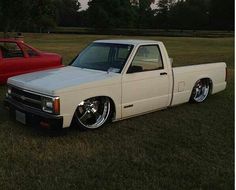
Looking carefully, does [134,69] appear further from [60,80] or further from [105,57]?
[60,80]

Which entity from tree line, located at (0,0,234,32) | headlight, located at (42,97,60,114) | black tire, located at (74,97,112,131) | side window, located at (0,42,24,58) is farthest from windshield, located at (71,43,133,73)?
tree line, located at (0,0,234,32)

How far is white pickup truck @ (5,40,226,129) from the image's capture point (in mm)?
5746

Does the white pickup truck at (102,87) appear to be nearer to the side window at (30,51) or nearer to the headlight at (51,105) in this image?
the headlight at (51,105)

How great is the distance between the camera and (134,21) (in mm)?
96562

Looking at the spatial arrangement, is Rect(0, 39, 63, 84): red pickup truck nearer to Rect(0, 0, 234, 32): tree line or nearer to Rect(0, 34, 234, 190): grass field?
Rect(0, 34, 234, 190): grass field

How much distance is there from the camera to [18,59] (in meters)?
10.1

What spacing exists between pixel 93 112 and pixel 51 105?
2.92ft

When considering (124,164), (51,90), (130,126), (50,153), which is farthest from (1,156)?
(130,126)

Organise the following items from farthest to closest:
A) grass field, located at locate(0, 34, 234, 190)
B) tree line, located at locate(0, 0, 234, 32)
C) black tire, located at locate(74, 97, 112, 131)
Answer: tree line, located at locate(0, 0, 234, 32) < black tire, located at locate(74, 97, 112, 131) < grass field, located at locate(0, 34, 234, 190)

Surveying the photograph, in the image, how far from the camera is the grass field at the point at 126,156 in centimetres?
441

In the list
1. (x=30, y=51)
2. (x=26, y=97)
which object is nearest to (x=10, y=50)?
(x=30, y=51)

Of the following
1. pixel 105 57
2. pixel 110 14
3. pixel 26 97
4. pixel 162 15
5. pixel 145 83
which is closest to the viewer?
pixel 26 97

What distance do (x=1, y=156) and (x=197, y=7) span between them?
329 ft

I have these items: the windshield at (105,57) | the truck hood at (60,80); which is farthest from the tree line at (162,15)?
the truck hood at (60,80)
